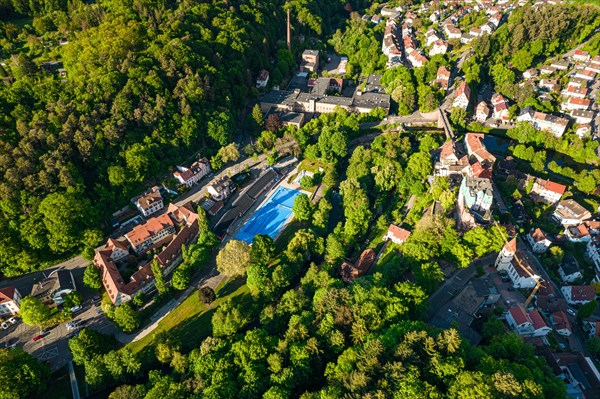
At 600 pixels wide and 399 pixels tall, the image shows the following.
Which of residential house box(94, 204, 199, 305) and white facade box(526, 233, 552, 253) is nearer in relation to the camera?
residential house box(94, 204, 199, 305)

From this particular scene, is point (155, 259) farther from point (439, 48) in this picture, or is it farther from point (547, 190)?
point (439, 48)

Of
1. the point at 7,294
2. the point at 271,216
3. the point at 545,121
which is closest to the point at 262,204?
the point at 271,216

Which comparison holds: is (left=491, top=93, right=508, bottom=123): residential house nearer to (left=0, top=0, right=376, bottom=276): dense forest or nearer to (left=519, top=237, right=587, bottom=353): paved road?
(left=519, top=237, right=587, bottom=353): paved road

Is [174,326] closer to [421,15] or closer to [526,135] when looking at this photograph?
[526,135]

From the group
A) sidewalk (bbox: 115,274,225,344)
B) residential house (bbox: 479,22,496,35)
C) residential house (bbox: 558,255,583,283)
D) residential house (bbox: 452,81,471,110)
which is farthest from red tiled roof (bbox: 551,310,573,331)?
residential house (bbox: 479,22,496,35)

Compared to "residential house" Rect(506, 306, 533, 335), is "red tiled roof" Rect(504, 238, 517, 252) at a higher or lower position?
higher

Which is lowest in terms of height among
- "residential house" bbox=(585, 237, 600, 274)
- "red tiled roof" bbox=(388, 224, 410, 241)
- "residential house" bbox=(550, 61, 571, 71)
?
"residential house" bbox=(585, 237, 600, 274)
